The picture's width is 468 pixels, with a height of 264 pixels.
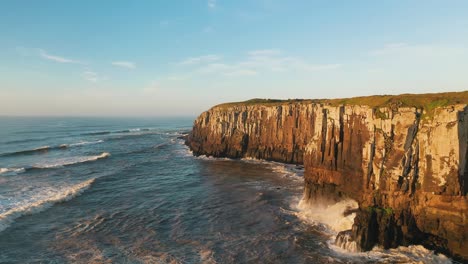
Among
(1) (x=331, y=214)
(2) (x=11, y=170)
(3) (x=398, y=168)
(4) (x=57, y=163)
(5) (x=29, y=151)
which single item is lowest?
(1) (x=331, y=214)

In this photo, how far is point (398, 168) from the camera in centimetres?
2683

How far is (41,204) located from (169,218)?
16789 millimetres

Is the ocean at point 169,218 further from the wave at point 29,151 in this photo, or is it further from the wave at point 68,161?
the wave at point 29,151

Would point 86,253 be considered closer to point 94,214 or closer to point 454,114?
point 94,214

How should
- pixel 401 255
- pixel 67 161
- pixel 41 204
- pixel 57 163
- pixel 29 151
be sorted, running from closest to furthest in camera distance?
pixel 401 255 → pixel 41 204 → pixel 57 163 → pixel 67 161 → pixel 29 151

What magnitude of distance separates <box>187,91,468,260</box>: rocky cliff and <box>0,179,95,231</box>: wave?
31154 millimetres

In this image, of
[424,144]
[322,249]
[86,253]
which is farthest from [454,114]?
[86,253]

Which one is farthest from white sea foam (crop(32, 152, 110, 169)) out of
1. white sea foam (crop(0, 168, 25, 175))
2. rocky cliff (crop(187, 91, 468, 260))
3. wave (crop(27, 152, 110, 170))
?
rocky cliff (crop(187, 91, 468, 260))

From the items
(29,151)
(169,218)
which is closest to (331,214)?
(169,218)

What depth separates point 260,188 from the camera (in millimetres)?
46219

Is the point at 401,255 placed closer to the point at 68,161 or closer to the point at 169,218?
the point at 169,218

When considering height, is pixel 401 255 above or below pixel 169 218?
above

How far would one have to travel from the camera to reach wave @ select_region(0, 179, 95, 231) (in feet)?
113

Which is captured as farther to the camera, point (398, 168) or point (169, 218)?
point (169, 218)
